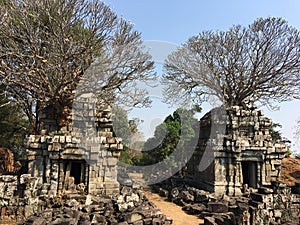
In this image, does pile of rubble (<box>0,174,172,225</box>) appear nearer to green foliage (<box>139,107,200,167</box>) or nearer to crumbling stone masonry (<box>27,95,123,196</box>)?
crumbling stone masonry (<box>27,95,123,196</box>)

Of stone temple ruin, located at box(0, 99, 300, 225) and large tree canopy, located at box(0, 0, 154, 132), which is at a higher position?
large tree canopy, located at box(0, 0, 154, 132)

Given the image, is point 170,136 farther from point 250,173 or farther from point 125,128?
point 250,173

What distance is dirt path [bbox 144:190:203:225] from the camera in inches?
328

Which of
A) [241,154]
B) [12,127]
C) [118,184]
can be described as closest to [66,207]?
[118,184]

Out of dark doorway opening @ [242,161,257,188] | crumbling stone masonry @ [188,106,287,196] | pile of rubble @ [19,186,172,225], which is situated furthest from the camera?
dark doorway opening @ [242,161,257,188]

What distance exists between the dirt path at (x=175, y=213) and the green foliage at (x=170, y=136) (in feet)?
15.6

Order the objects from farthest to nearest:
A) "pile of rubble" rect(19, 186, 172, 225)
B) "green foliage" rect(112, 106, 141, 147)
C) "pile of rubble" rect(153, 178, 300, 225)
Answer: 1. "green foliage" rect(112, 106, 141, 147)
2. "pile of rubble" rect(153, 178, 300, 225)
3. "pile of rubble" rect(19, 186, 172, 225)

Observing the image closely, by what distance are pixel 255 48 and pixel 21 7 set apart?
42.0 ft

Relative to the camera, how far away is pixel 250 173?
12016 mm

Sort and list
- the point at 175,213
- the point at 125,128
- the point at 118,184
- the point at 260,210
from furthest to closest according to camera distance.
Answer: the point at 125,128 → the point at 118,184 → the point at 175,213 → the point at 260,210

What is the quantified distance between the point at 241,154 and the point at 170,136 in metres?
5.97

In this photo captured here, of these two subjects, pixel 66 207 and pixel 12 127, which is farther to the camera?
pixel 12 127

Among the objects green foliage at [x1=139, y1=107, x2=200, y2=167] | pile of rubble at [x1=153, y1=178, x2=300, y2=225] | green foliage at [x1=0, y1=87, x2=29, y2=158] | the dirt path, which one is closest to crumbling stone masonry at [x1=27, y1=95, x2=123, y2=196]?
the dirt path

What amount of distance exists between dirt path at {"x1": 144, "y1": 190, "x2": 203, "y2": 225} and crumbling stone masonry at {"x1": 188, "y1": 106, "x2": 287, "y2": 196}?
7.21ft
